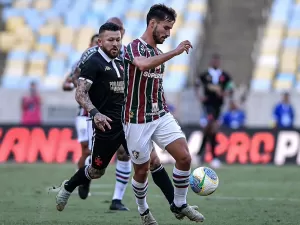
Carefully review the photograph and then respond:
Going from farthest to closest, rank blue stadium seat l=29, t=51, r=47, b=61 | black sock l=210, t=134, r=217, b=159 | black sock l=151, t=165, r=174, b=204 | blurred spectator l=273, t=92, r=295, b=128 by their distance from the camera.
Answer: blue stadium seat l=29, t=51, r=47, b=61 → blurred spectator l=273, t=92, r=295, b=128 → black sock l=210, t=134, r=217, b=159 → black sock l=151, t=165, r=174, b=204

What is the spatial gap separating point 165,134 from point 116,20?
3.03m

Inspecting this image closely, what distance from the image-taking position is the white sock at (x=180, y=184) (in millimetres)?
8758

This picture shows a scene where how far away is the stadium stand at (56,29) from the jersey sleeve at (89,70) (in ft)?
57.2

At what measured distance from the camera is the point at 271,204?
11.2 m

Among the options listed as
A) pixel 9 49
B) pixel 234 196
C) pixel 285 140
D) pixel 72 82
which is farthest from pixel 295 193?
pixel 9 49

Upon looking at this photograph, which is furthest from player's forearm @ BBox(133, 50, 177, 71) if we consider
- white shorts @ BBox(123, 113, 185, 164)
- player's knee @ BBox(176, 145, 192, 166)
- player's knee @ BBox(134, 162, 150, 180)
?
player's knee @ BBox(134, 162, 150, 180)

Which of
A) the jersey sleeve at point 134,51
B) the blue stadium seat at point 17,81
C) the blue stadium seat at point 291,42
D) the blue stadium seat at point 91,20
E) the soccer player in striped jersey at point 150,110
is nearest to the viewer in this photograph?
the jersey sleeve at point 134,51

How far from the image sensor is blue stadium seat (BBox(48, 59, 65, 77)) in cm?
2824

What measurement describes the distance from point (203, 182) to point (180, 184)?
326 mm

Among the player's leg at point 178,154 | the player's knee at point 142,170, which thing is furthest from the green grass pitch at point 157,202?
the player's knee at point 142,170

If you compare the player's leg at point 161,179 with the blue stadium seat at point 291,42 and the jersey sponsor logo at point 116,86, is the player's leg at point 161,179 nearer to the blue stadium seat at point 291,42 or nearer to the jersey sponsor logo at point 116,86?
the jersey sponsor logo at point 116,86

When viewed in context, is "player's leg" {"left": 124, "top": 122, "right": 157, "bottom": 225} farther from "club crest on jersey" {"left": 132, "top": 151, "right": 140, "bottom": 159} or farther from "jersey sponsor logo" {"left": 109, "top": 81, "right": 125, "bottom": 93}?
"jersey sponsor logo" {"left": 109, "top": 81, "right": 125, "bottom": 93}

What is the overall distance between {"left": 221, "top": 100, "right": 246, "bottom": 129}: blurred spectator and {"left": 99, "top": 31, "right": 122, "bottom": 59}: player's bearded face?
13.3 m

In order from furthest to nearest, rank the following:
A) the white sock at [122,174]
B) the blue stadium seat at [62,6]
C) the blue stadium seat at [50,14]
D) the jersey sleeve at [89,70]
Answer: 1. the blue stadium seat at [62,6]
2. the blue stadium seat at [50,14]
3. the white sock at [122,174]
4. the jersey sleeve at [89,70]
